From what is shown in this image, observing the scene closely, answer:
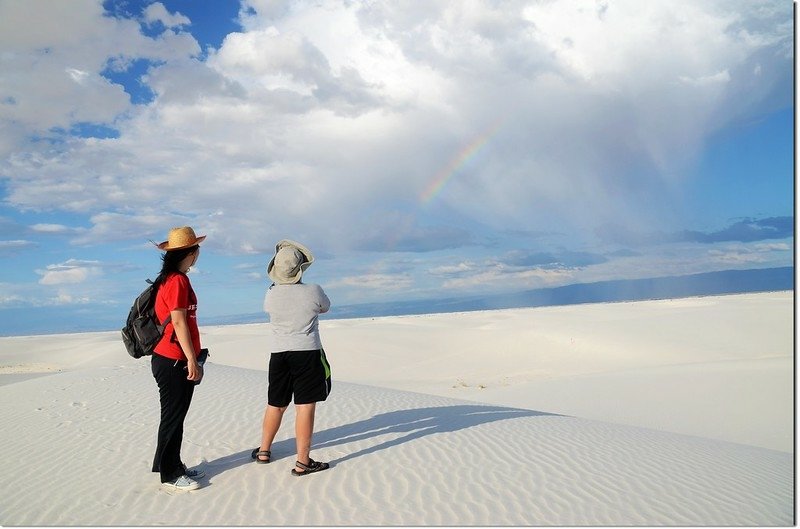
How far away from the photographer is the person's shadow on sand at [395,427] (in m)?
6.13

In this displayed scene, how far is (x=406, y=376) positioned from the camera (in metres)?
22.2

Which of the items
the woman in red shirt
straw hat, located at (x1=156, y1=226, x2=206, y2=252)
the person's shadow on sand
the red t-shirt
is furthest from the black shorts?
straw hat, located at (x1=156, y1=226, x2=206, y2=252)

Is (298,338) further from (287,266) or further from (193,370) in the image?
(193,370)

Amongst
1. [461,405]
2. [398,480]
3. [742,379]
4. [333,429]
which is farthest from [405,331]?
[398,480]

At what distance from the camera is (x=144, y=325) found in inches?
191

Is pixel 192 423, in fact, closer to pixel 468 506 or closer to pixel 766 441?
pixel 468 506

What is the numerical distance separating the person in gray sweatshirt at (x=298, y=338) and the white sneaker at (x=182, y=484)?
3.11 feet

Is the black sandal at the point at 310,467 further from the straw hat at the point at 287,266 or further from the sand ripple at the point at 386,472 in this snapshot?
the straw hat at the point at 287,266

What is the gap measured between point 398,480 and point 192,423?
374 cm

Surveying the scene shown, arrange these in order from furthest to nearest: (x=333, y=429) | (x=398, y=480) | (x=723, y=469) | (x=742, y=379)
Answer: (x=742, y=379)
(x=333, y=429)
(x=723, y=469)
(x=398, y=480)

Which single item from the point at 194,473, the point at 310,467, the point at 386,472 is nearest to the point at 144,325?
the point at 194,473

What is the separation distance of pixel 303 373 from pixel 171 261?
5.41ft

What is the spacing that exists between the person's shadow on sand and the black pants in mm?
691

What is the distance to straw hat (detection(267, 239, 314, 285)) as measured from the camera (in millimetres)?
5324
